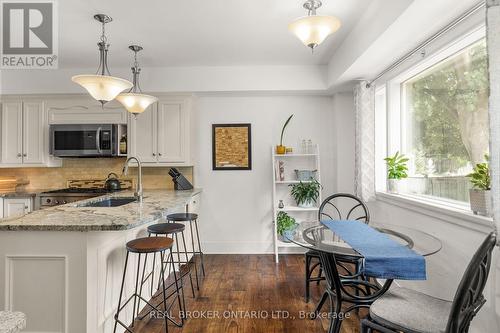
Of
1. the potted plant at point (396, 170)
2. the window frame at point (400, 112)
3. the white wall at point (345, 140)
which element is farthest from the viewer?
the white wall at point (345, 140)

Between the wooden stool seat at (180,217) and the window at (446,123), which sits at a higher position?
the window at (446,123)

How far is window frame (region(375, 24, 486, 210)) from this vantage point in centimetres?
197

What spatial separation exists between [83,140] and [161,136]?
3.32 ft

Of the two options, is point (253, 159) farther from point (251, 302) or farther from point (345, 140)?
point (251, 302)

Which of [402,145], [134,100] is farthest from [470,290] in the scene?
[134,100]

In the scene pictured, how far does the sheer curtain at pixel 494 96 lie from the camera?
4.11 ft

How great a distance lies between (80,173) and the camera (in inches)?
160

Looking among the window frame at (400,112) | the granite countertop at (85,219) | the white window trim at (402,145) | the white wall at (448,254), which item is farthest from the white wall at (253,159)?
the granite countertop at (85,219)

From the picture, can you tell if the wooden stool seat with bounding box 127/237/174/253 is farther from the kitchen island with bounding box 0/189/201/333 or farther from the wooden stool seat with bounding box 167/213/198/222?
the wooden stool seat with bounding box 167/213/198/222

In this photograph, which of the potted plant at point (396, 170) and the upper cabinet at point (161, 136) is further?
the upper cabinet at point (161, 136)

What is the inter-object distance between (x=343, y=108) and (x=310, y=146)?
2.27 feet

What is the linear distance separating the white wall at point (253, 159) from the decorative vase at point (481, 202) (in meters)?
2.40

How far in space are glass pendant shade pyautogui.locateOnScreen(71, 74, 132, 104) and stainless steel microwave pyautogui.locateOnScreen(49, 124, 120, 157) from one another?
60.9 inches

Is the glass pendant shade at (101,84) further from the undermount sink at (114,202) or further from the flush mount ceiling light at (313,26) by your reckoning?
the flush mount ceiling light at (313,26)
